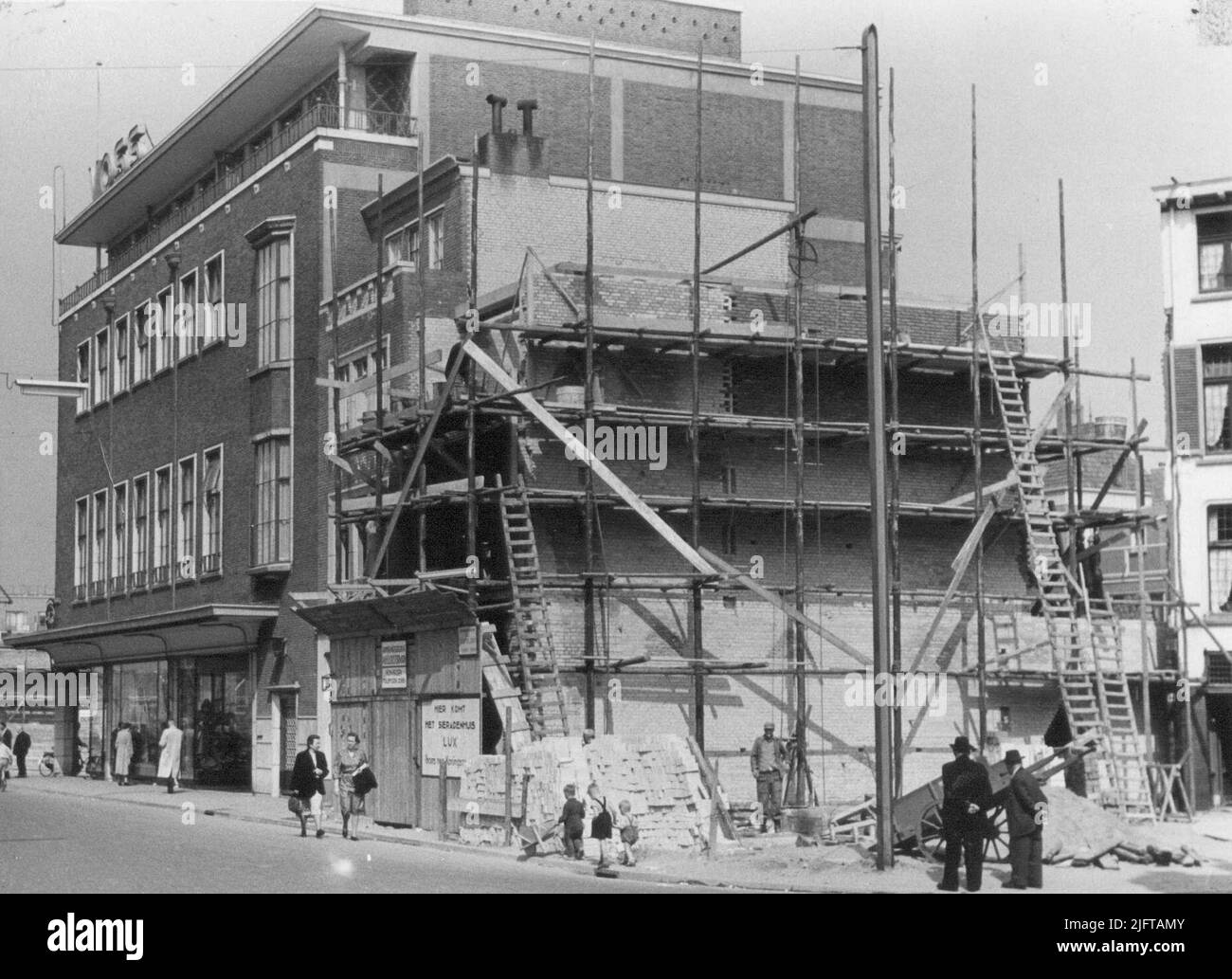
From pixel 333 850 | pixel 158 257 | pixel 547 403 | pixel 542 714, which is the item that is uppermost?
pixel 158 257

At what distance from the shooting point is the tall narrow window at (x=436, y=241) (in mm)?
36469

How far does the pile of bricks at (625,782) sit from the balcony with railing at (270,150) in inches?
748

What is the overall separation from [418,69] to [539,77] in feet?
Answer: 9.57

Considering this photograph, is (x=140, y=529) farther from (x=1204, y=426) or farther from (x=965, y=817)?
(x=965, y=817)

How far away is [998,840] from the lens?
23047mm

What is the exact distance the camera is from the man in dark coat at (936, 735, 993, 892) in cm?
1964

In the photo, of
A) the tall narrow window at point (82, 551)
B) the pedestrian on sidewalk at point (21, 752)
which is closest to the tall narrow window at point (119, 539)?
the tall narrow window at point (82, 551)

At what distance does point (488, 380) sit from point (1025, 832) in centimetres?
1480

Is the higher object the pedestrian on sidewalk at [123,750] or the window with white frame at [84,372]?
the window with white frame at [84,372]

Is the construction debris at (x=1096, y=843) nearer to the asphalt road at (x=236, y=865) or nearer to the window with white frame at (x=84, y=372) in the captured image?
the asphalt road at (x=236, y=865)

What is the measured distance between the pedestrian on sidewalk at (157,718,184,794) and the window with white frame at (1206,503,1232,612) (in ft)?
74.1

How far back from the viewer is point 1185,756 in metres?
31.6

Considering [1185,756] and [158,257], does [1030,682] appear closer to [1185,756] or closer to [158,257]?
[1185,756]
